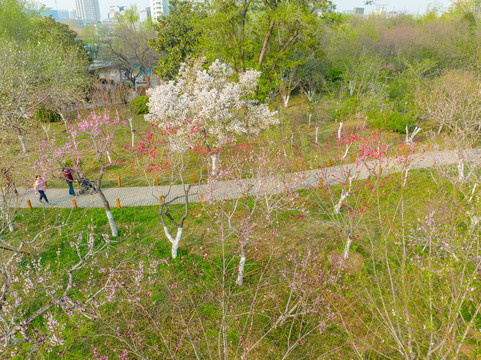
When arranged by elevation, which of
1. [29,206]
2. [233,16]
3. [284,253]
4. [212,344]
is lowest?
[212,344]

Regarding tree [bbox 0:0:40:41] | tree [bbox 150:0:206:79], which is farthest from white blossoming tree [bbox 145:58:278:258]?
tree [bbox 0:0:40:41]

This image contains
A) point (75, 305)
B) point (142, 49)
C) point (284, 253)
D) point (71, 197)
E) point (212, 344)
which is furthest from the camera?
point (142, 49)

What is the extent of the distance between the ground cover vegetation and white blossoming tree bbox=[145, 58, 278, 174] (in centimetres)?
14

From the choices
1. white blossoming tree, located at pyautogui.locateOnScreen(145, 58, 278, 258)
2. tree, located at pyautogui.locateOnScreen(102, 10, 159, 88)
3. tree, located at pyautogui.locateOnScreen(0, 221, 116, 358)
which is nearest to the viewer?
tree, located at pyautogui.locateOnScreen(0, 221, 116, 358)

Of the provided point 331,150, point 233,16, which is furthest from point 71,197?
point 331,150

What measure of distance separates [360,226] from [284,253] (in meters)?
3.95

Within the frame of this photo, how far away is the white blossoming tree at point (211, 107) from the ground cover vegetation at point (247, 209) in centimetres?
14

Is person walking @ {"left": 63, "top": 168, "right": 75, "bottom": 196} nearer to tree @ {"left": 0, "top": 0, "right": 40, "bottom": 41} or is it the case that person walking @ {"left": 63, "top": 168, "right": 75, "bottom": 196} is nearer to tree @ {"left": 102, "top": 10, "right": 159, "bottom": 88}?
tree @ {"left": 0, "top": 0, "right": 40, "bottom": 41}

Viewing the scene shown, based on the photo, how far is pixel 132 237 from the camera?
1227 centimetres

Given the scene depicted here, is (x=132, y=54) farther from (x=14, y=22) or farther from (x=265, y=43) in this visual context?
(x=265, y=43)

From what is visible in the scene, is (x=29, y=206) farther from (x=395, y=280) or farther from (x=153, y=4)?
(x=153, y=4)

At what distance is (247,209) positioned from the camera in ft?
38.2

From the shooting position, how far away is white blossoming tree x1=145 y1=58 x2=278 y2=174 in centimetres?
1655

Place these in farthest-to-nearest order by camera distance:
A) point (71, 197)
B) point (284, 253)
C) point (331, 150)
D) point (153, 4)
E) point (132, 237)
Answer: point (153, 4) → point (331, 150) → point (71, 197) → point (132, 237) → point (284, 253)
